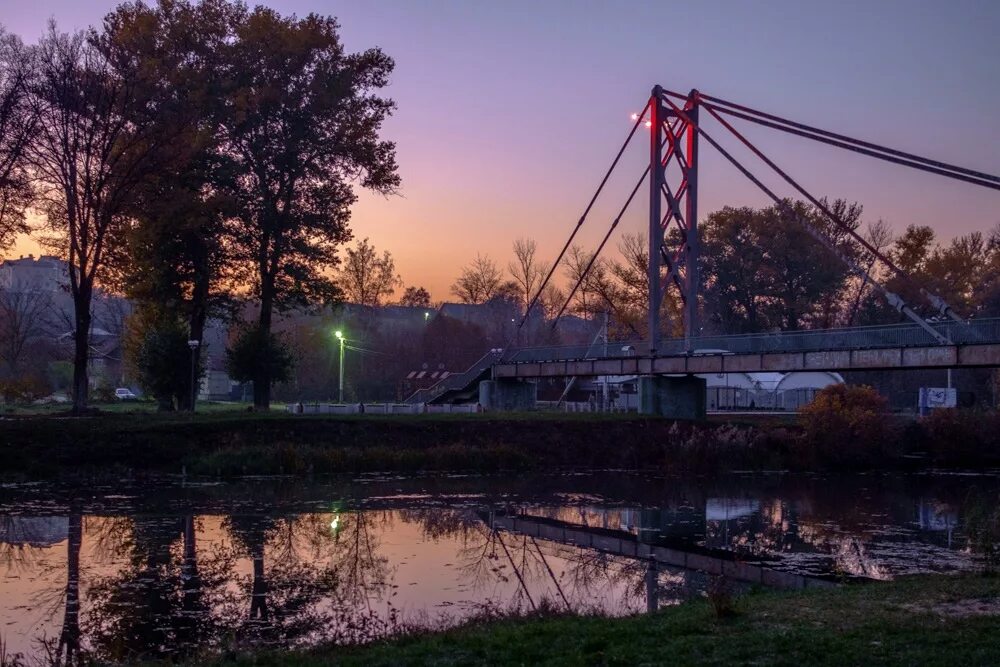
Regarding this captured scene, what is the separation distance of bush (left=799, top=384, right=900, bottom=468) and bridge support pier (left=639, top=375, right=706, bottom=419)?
6.37 metres

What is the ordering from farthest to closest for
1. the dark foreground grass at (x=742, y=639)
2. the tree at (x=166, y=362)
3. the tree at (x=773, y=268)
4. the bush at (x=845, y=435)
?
the tree at (x=773, y=268) → the tree at (x=166, y=362) → the bush at (x=845, y=435) → the dark foreground grass at (x=742, y=639)

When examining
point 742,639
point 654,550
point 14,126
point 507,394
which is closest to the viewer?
point 742,639

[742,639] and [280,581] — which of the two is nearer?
[742,639]

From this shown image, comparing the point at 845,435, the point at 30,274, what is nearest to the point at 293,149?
the point at 845,435

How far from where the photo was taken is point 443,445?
41.3 meters

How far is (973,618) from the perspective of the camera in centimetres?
1122

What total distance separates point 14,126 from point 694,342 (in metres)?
31.3

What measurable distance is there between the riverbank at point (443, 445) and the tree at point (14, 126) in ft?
27.1

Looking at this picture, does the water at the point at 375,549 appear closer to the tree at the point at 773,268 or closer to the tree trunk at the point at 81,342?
the tree trunk at the point at 81,342

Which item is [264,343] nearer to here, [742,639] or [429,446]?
[429,446]

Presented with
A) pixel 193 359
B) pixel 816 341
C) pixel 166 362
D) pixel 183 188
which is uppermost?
pixel 183 188

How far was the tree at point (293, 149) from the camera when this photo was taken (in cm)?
4559

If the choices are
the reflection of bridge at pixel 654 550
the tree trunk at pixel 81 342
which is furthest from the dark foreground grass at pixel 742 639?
the tree trunk at pixel 81 342

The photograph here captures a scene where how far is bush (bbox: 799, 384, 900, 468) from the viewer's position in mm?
44906
